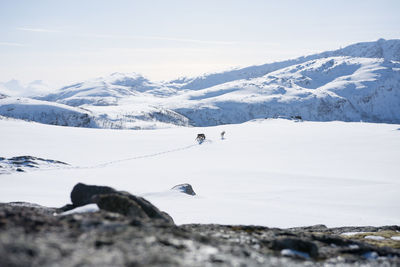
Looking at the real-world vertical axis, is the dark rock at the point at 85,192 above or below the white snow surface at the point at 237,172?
above

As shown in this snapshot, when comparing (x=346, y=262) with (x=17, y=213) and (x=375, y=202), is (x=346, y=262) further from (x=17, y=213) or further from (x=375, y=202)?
(x=375, y=202)

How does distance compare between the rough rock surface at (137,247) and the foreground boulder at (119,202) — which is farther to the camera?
the foreground boulder at (119,202)

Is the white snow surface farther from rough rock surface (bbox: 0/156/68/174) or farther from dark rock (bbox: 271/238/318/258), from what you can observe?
dark rock (bbox: 271/238/318/258)

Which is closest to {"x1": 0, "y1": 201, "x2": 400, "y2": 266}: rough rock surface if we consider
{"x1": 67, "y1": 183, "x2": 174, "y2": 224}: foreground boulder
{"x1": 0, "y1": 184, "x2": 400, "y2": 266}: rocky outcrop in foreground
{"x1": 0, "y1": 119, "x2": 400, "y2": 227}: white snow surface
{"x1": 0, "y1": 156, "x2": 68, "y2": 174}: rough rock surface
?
{"x1": 0, "y1": 184, "x2": 400, "y2": 266}: rocky outcrop in foreground

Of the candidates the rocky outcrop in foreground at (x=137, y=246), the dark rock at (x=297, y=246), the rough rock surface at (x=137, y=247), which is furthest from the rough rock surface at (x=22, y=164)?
the dark rock at (x=297, y=246)

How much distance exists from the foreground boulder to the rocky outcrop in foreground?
2 cm

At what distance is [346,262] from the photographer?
6133 mm

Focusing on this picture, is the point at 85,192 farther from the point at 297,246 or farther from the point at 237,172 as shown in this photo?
the point at 237,172

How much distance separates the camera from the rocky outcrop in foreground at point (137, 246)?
4.15 meters

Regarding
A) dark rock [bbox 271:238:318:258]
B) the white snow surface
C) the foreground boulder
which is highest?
the foreground boulder

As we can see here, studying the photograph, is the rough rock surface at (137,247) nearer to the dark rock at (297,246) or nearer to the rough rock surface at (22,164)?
the dark rock at (297,246)

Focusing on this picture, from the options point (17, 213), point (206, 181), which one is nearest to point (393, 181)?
point (206, 181)

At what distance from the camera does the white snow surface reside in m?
16.8

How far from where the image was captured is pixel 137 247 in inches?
187
